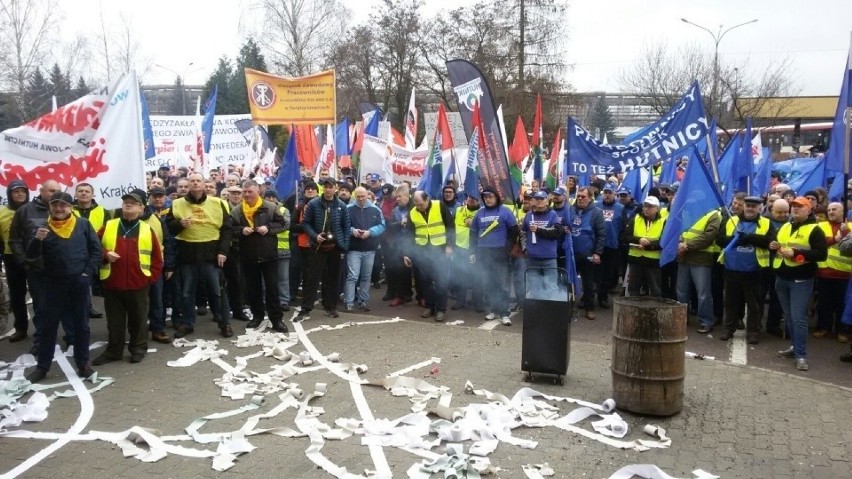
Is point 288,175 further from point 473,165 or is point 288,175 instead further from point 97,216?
point 97,216

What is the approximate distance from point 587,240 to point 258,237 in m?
4.93

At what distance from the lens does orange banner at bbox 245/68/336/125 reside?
10.7 meters

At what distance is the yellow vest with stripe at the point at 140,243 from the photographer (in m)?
7.27

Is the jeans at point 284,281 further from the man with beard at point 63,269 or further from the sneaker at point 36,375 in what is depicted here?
the sneaker at point 36,375

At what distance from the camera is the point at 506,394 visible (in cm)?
647

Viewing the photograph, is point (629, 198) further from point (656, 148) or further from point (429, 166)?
point (429, 166)

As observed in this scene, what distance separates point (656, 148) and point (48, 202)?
7377 mm

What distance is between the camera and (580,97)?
37.3 m

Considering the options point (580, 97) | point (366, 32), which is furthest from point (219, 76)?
point (580, 97)

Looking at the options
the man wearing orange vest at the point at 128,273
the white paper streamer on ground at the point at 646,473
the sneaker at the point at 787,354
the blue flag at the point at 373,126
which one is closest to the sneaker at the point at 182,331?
the man wearing orange vest at the point at 128,273

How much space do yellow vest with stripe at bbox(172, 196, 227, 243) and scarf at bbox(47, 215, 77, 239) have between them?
5.47ft

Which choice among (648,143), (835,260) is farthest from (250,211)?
(835,260)

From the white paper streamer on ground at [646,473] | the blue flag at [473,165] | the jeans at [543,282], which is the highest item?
the blue flag at [473,165]

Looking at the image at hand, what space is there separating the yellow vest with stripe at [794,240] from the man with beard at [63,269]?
7.56m
